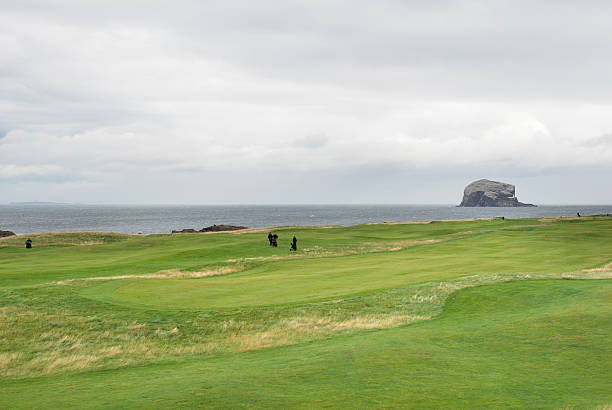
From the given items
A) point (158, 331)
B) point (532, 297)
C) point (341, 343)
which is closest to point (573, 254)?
point (532, 297)

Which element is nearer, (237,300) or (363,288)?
(237,300)

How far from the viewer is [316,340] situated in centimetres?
1483

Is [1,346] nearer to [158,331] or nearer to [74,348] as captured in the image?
[74,348]

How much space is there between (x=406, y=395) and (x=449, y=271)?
20379 millimetres

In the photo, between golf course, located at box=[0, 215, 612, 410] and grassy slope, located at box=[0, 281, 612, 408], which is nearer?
grassy slope, located at box=[0, 281, 612, 408]

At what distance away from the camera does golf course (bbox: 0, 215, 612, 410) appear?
31.3 ft

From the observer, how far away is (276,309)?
18.4m

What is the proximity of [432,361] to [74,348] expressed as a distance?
1115 cm

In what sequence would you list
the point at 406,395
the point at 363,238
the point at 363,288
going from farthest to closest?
1. the point at 363,238
2. the point at 363,288
3. the point at 406,395

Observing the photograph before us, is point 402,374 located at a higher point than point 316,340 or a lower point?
higher

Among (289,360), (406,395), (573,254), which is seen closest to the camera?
(406,395)

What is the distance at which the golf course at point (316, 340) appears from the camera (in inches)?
376

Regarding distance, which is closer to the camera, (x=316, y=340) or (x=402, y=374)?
(x=402, y=374)

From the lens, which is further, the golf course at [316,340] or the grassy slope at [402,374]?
the golf course at [316,340]
